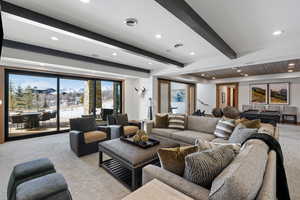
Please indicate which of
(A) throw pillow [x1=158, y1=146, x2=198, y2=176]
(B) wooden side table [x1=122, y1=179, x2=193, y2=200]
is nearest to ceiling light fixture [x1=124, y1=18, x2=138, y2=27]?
(A) throw pillow [x1=158, y1=146, x2=198, y2=176]

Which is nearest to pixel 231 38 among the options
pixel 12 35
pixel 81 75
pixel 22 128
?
pixel 12 35

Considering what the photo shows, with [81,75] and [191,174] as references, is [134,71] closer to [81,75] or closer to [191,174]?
[81,75]

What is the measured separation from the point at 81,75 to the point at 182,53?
4050mm

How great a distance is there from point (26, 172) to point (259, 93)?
1024 centimetres

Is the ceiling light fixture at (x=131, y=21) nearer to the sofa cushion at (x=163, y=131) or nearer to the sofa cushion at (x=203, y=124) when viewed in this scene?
the sofa cushion at (x=163, y=131)

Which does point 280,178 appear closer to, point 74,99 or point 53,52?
point 53,52

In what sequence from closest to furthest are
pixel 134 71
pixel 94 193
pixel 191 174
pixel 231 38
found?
pixel 191 174 < pixel 94 193 < pixel 231 38 < pixel 134 71

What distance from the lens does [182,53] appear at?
13.3 ft

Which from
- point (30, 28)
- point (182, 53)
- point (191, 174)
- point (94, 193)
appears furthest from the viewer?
point (182, 53)

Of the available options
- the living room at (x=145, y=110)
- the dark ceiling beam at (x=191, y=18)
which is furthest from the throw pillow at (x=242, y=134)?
the dark ceiling beam at (x=191, y=18)

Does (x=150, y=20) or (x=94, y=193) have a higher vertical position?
(x=150, y=20)

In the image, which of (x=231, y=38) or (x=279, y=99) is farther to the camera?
(x=279, y=99)

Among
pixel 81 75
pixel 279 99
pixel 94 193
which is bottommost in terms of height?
pixel 94 193

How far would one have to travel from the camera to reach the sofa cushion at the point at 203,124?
354 cm
